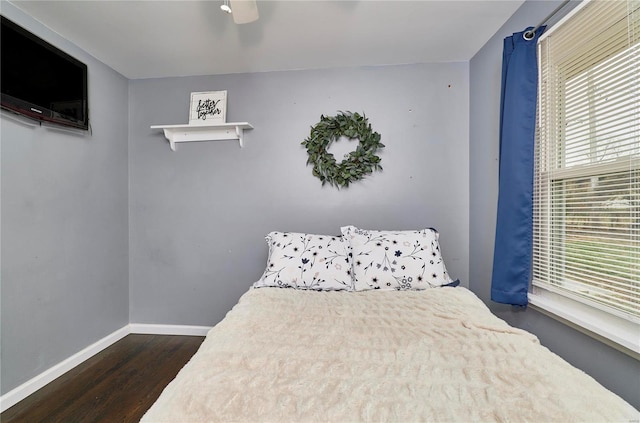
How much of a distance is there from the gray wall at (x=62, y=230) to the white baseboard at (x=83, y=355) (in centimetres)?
4

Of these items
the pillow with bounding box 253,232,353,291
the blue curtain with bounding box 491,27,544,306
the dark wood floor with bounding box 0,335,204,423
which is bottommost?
the dark wood floor with bounding box 0,335,204,423

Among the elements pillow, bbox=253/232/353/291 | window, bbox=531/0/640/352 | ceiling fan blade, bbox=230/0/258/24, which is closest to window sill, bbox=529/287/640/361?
window, bbox=531/0/640/352

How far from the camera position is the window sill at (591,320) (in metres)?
1.06

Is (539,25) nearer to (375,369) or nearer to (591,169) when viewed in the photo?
(591,169)

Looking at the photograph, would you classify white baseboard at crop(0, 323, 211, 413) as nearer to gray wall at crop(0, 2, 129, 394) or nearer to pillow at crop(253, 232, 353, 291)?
gray wall at crop(0, 2, 129, 394)

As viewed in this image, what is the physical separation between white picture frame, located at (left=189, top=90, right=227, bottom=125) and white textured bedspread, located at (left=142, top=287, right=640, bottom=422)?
1.85 m

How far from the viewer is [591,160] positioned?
1.24 metres

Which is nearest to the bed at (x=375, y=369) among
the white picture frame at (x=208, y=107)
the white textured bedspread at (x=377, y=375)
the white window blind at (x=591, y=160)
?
the white textured bedspread at (x=377, y=375)

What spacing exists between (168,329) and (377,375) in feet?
7.88

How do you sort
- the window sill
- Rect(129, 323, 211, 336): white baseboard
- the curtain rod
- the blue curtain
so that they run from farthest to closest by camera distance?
Rect(129, 323, 211, 336): white baseboard, the blue curtain, the curtain rod, the window sill

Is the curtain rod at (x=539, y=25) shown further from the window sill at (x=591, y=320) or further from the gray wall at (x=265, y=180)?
the window sill at (x=591, y=320)

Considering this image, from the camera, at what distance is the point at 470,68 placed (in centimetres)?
229

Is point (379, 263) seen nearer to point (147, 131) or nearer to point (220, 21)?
point (220, 21)

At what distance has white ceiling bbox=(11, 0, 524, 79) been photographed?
1677 mm
